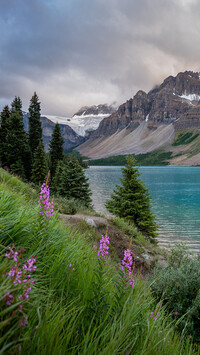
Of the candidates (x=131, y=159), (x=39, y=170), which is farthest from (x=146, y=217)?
(x=39, y=170)

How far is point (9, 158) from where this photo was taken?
3294 cm

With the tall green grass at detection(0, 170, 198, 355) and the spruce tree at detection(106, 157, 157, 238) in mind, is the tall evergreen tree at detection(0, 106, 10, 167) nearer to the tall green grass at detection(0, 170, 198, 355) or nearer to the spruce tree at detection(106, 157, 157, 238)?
the spruce tree at detection(106, 157, 157, 238)

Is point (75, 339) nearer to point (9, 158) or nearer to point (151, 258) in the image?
point (151, 258)

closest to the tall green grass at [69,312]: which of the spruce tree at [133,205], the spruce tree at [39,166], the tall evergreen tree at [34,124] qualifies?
the spruce tree at [133,205]

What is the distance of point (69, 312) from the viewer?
171 centimetres

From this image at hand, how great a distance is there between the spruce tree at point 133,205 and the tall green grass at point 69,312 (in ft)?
45.2

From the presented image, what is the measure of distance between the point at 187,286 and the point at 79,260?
2779mm

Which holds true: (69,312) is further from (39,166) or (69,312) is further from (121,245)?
(39,166)

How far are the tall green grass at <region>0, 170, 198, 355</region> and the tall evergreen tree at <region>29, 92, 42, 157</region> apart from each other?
1635 inches

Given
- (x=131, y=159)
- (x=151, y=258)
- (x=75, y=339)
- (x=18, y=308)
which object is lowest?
(x=151, y=258)

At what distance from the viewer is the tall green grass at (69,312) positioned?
1254mm

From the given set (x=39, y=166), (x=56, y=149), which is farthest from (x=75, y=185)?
(x=56, y=149)

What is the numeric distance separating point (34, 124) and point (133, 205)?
3294cm

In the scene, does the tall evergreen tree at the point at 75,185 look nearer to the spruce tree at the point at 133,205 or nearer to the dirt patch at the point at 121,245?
the spruce tree at the point at 133,205
